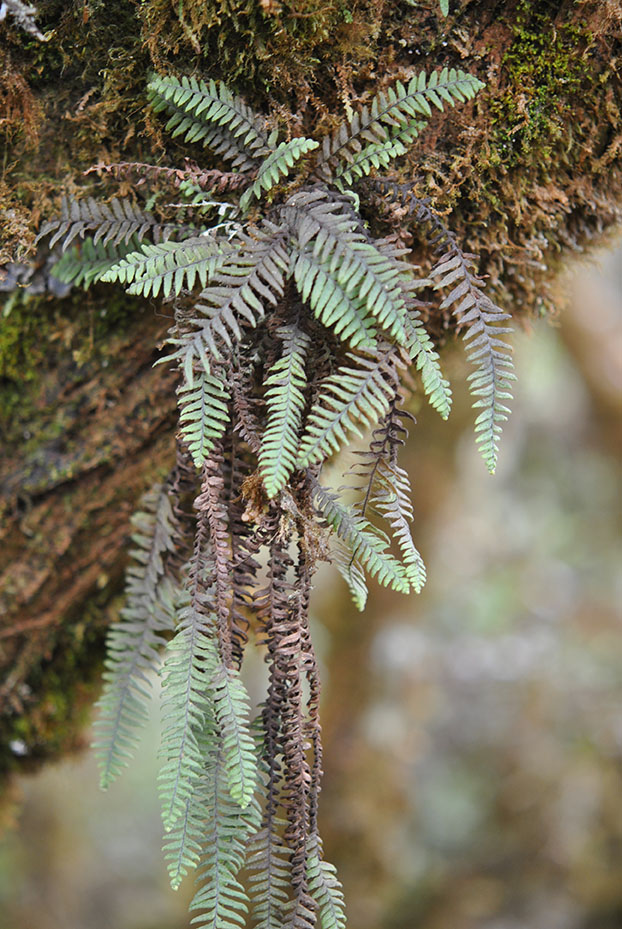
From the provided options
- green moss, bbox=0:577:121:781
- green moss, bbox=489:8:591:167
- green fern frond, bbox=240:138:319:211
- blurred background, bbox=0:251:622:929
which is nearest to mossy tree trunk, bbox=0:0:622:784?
green moss, bbox=489:8:591:167

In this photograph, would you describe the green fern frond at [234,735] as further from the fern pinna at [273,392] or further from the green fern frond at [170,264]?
the green fern frond at [170,264]

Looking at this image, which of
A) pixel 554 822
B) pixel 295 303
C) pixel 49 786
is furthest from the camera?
pixel 49 786

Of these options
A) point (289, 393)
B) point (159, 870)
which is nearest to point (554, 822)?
point (159, 870)

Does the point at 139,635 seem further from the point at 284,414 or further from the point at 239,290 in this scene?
the point at 239,290

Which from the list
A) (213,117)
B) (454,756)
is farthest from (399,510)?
(454,756)

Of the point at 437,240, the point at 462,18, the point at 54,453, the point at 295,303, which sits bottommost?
the point at 54,453

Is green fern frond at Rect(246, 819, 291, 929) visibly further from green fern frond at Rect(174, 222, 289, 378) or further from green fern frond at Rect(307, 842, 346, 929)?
green fern frond at Rect(174, 222, 289, 378)

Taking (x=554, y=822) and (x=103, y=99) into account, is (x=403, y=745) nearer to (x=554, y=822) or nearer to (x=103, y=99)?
(x=554, y=822)

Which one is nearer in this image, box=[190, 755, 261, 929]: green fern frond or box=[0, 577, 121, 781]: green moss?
box=[190, 755, 261, 929]: green fern frond

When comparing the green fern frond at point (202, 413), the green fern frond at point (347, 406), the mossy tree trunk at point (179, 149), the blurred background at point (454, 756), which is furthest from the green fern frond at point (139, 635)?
the blurred background at point (454, 756)
